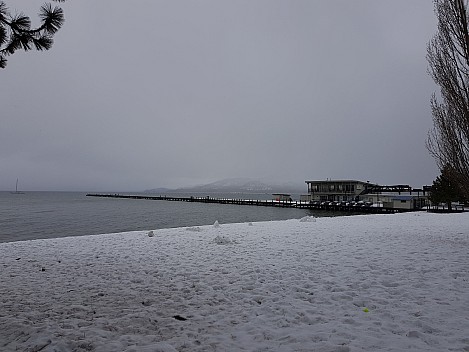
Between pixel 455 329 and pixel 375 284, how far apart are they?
1.81m

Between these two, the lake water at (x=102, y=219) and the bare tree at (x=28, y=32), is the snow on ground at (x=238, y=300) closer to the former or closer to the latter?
the bare tree at (x=28, y=32)

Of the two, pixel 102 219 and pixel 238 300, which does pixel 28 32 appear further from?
pixel 102 219

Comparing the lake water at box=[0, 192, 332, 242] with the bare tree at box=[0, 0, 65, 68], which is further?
the lake water at box=[0, 192, 332, 242]

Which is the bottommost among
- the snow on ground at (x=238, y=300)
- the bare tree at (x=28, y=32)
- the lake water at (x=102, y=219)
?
the lake water at (x=102, y=219)

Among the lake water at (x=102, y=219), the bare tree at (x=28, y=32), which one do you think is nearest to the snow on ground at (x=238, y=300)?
the bare tree at (x=28, y=32)

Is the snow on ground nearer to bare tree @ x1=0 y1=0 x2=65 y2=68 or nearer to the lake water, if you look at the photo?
bare tree @ x1=0 y1=0 x2=65 y2=68

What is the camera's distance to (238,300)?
4.76m

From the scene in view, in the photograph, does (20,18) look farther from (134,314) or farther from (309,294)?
(309,294)

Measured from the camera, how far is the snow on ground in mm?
3434

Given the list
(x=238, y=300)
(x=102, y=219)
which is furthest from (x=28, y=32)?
(x=102, y=219)

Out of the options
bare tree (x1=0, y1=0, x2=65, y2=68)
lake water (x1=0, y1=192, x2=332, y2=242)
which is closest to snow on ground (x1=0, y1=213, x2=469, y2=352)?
bare tree (x1=0, y1=0, x2=65, y2=68)

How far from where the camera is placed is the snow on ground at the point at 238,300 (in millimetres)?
3434

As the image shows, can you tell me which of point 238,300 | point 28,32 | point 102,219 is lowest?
point 102,219

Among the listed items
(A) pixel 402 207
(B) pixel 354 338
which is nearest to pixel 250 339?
(B) pixel 354 338
